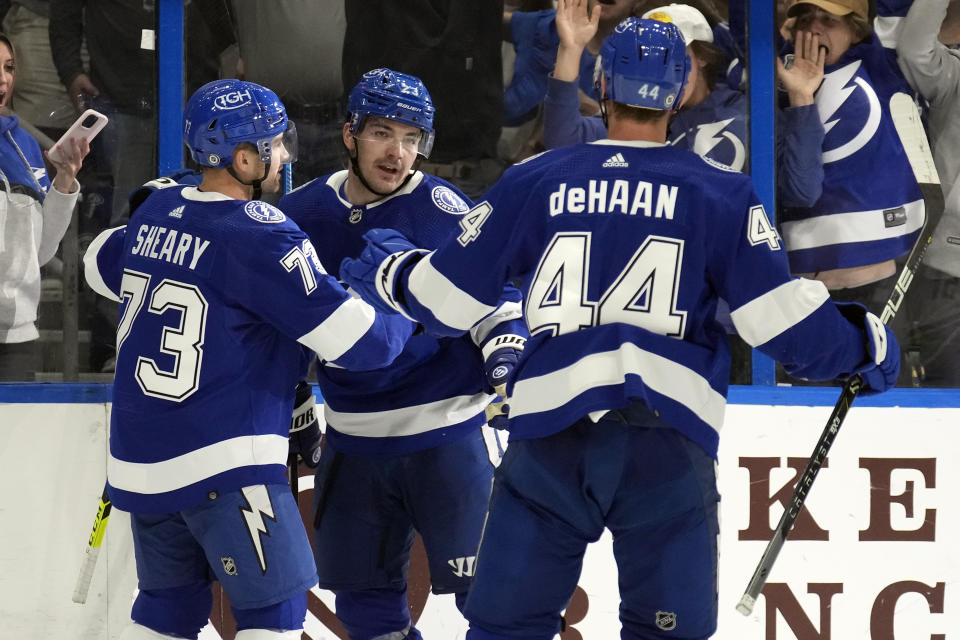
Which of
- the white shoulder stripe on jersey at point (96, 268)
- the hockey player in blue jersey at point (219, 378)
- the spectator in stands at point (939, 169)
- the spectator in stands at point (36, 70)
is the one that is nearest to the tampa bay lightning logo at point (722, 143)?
the spectator in stands at point (939, 169)

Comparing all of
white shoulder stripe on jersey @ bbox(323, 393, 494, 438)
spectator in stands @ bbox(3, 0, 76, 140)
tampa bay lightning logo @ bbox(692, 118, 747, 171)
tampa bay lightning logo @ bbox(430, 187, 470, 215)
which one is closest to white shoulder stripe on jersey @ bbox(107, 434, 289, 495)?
white shoulder stripe on jersey @ bbox(323, 393, 494, 438)

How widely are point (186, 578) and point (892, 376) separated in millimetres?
1524

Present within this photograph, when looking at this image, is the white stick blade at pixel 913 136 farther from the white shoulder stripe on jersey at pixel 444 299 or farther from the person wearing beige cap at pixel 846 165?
the white shoulder stripe on jersey at pixel 444 299

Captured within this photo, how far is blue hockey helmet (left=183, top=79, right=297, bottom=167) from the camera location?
2.54 metres

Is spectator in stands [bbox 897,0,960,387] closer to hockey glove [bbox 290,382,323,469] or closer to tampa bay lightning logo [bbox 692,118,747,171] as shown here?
tampa bay lightning logo [bbox 692,118,747,171]

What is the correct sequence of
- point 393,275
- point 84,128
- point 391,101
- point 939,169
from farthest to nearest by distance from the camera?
point 939,169
point 84,128
point 391,101
point 393,275

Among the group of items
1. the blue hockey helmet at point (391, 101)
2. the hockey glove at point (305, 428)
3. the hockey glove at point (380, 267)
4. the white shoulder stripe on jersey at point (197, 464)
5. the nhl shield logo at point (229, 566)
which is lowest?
the hockey glove at point (305, 428)

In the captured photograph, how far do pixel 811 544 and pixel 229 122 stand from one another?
80.7 inches

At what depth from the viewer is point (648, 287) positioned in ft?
6.97

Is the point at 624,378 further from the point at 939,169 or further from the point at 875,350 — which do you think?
the point at 939,169

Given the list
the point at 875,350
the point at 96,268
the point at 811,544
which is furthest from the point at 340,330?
the point at 811,544

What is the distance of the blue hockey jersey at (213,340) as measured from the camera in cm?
245

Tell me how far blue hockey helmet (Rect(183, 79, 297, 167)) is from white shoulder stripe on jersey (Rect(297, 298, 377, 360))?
398 mm

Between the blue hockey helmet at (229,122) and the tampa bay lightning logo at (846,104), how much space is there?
5.80ft
